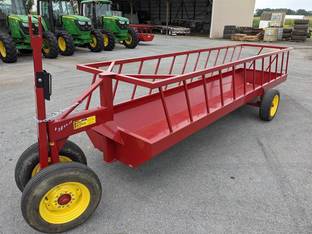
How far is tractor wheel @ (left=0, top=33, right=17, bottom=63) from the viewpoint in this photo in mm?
8680

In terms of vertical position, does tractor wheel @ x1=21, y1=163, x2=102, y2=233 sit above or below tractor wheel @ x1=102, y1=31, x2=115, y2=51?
below

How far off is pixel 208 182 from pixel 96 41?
10017 millimetres

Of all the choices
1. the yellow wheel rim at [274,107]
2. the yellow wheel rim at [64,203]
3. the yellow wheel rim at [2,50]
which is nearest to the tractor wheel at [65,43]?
the yellow wheel rim at [2,50]

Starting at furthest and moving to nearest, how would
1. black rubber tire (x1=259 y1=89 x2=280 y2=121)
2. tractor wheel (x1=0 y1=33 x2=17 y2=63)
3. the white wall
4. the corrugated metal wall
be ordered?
the corrugated metal wall
the white wall
tractor wheel (x1=0 y1=33 x2=17 y2=63)
black rubber tire (x1=259 y1=89 x2=280 y2=121)

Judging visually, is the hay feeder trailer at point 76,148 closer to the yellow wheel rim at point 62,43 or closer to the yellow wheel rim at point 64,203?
the yellow wheel rim at point 64,203

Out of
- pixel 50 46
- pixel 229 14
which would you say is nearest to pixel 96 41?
pixel 50 46

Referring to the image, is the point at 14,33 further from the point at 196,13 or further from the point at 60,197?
the point at 196,13

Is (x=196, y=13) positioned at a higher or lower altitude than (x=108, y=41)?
higher

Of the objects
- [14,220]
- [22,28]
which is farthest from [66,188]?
[22,28]

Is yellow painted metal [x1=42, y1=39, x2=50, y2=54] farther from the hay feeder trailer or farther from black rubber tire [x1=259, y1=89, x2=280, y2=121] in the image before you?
black rubber tire [x1=259, y1=89, x2=280, y2=121]

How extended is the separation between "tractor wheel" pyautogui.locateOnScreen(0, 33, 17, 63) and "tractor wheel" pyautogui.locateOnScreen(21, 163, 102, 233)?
309 inches

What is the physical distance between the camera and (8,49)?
869 cm

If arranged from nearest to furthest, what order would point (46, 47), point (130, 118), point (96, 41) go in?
1. point (130, 118)
2. point (46, 47)
3. point (96, 41)

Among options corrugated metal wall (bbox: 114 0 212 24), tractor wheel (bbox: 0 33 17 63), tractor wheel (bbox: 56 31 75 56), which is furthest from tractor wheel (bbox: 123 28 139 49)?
corrugated metal wall (bbox: 114 0 212 24)
